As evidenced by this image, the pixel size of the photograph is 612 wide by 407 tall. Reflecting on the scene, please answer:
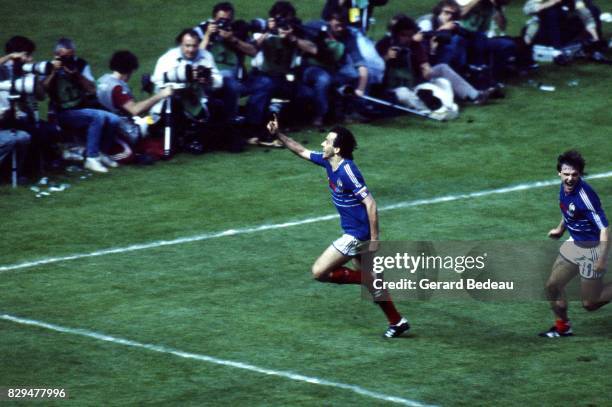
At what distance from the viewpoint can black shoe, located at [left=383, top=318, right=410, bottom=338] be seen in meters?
11.7

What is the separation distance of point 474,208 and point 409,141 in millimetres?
3251

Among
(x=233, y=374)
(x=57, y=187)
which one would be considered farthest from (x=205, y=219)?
(x=233, y=374)

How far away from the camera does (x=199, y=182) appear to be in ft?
57.4

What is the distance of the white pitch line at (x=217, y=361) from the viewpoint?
33.4ft

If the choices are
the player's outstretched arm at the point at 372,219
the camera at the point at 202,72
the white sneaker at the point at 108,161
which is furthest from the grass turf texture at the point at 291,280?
the camera at the point at 202,72

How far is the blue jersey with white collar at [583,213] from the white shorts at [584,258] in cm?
8

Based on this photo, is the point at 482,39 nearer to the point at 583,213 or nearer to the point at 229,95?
the point at 229,95

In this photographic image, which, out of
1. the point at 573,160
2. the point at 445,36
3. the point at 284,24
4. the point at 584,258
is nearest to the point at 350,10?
the point at 445,36

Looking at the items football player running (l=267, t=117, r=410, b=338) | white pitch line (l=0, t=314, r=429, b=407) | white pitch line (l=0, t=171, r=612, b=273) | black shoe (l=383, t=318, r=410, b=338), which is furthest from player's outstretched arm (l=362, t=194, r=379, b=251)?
white pitch line (l=0, t=171, r=612, b=273)

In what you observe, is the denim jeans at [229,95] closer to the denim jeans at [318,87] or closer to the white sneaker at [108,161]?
the denim jeans at [318,87]

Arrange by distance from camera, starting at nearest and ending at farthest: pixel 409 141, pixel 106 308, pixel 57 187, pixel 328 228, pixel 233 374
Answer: pixel 233 374 → pixel 106 308 → pixel 328 228 → pixel 57 187 → pixel 409 141

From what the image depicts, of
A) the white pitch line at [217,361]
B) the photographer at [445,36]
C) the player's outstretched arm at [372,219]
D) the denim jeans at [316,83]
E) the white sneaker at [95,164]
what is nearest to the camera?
the white pitch line at [217,361]

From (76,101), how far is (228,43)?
2.79 m

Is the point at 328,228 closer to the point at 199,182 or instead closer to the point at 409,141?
the point at 199,182
